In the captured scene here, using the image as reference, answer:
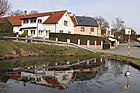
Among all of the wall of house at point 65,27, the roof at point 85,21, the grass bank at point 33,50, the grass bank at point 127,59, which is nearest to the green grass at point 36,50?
the grass bank at point 33,50

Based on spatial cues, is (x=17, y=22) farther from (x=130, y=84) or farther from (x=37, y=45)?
(x=130, y=84)

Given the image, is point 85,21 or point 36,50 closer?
point 36,50

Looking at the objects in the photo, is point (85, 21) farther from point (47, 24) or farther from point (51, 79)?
point (51, 79)

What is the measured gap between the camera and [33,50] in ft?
128

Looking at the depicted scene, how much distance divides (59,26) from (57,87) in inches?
1992

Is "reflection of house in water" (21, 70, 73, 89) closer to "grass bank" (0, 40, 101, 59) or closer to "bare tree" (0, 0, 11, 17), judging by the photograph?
"grass bank" (0, 40, 101, 59)

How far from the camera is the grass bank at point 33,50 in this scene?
34938 millimetres

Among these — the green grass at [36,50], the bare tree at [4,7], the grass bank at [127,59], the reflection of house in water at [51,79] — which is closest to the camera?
the reflection of house in water at [51,79]

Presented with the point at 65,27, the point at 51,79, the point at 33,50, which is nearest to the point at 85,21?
the point at 65,27

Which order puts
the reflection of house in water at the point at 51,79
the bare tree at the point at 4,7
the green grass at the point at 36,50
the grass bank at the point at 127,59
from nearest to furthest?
the reflection of house in water at the point at 51,79
the grass bank at the point at 127,59
the green grass at the point at 36,50
the bare tree at the point at 4,7

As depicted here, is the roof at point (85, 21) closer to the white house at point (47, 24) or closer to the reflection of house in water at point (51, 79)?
the white house at point (47, 24)

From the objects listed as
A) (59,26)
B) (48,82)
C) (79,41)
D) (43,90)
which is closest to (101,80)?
(48,82)

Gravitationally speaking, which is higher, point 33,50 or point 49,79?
point 33,50

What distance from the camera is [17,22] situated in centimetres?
7444
